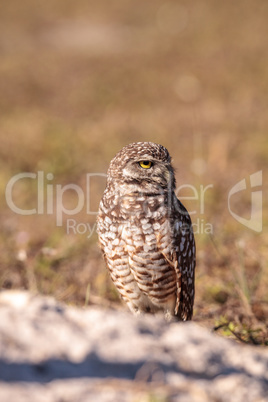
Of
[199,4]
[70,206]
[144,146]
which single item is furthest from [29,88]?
[199,4]

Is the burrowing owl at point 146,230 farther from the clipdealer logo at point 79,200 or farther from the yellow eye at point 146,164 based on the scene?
the clipdealer logo at point 79,200

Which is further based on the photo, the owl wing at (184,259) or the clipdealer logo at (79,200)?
the clipdealer logo at (79,200)

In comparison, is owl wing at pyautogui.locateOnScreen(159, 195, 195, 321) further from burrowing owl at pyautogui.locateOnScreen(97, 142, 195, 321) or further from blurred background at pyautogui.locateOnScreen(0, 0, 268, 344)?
blurred background at pyautogui.locateOnScreen(0, 0, 268, 344)

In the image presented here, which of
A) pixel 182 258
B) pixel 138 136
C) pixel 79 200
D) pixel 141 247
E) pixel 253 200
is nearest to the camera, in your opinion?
pixel 141 247

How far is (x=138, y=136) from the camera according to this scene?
9867 mm

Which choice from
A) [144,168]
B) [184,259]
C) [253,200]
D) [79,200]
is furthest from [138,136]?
[184,259]

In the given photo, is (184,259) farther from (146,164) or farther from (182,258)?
(146,164)

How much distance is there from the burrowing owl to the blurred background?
300 mm

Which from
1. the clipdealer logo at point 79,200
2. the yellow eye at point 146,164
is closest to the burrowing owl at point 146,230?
the yellow eye at point 146,164

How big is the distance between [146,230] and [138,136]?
6.47 meters

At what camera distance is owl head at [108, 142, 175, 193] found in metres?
3.59

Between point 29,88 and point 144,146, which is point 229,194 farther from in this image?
point 29,88

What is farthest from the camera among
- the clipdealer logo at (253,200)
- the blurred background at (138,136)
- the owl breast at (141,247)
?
the clipdealer logo at (253,200)

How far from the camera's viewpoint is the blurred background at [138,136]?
5.02 meters
